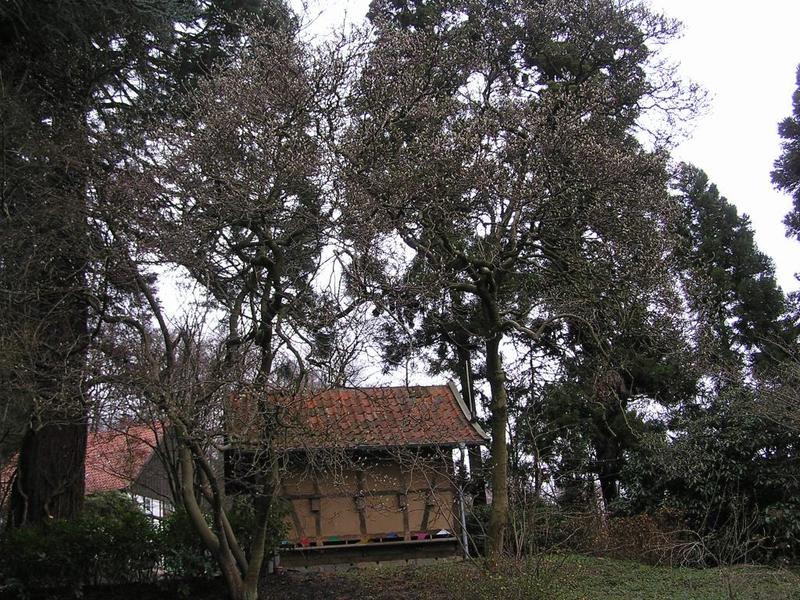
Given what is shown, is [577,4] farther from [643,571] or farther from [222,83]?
[643,571]

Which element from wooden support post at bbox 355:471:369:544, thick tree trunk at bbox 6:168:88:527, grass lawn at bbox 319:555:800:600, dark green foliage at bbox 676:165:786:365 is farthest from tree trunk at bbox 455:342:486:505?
dark green foliage at bbox 676:165:786:365

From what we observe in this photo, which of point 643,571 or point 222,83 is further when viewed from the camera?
point 643,571

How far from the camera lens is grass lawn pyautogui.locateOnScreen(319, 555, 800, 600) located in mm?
6035

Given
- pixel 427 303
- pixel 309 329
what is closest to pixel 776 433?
pixel 427 303

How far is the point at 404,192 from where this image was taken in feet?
28.7

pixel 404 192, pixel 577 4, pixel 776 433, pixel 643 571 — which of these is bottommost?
pixel 643 571

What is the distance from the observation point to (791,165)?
17391mm

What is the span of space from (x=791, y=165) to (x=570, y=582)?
44.0 ft

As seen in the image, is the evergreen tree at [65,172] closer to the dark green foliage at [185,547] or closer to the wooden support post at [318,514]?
the dark green foliage at [185,547]

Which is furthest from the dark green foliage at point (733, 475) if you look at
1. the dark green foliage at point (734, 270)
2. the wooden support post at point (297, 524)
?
the wooden support post at point (297, 524)

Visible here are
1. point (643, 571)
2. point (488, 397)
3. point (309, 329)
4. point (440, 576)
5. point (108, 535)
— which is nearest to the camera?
point (309, 329)

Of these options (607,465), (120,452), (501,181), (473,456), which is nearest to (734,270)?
(607,465)

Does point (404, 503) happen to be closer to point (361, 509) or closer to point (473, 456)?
point (361, 509)

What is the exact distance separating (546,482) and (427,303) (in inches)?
133
